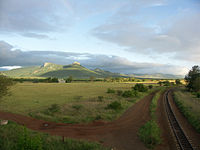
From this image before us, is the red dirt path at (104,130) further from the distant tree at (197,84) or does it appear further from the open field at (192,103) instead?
the distant tree at (197,84)

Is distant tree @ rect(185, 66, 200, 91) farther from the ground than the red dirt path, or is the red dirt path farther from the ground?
distant tree @ rect(185, 66, 200, 91)

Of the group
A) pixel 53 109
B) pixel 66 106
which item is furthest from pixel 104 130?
pixel 66 106

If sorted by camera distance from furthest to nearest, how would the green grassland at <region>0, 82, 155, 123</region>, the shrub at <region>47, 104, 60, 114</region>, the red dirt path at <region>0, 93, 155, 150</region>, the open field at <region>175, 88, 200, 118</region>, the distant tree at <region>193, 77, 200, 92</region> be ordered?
the distant tree at <region>193, 77, 200, 92</region>, the open field at <region>175, 88, 200, 118</region>, the shrub at <region>47, 104, 60, 114</region>, the green grassland at <region>0, 82, 155, 123</region>, the red dirt path at <region>0, 93, 155, 150</region>

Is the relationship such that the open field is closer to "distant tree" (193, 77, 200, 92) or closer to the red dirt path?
the red dirt path

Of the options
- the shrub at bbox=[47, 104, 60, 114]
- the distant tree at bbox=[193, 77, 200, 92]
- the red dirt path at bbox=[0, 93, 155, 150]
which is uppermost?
the distant tree at bbox=[193, 77, 200, 92]

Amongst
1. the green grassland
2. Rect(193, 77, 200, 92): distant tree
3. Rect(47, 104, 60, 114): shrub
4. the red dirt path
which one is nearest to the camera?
the red dirt path

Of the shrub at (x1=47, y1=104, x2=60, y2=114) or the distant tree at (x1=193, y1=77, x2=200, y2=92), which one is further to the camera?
the distant tree at (x1=193, y1=77, x2=200, y2=92)

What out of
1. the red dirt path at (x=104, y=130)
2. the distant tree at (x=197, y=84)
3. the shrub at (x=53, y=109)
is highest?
the distant tree at (x=197, y=84)

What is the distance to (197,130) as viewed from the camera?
1554 cm

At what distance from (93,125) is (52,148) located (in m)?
7.78

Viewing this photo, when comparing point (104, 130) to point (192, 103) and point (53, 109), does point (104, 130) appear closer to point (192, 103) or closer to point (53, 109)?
point (53, 109)

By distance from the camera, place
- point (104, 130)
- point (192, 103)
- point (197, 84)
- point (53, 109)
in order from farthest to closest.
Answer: point (197, 84) → point (192, 103) → point (53, 109) → point (104, 130)

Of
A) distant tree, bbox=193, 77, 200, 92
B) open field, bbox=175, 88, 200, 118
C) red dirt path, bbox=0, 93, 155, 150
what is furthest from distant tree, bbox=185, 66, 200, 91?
red dirt path, bbox=0, 93, 155, 150

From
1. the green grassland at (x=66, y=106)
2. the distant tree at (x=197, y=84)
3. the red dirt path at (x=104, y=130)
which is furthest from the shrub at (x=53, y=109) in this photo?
the distant tree at (x=197, y=84)
